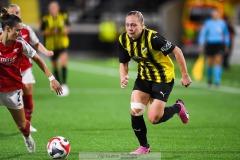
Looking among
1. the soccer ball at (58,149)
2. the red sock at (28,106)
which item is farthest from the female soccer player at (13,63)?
the red sock at (28,106)

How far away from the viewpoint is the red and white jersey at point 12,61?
852cm

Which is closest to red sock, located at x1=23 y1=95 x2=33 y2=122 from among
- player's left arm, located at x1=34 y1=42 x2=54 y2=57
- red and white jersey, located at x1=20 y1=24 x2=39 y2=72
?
red and white jersey, located at x1=20 y1=24 x2=39 y2=72

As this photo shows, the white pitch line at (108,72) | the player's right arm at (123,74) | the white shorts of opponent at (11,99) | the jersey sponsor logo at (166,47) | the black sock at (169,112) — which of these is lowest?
the white pitch line at (108,72)

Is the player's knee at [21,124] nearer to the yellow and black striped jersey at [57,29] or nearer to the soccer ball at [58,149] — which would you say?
the soccer ball at [58,149]

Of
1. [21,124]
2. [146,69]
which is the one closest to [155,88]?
[146,69]

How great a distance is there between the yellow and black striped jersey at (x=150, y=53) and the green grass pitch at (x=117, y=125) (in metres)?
1.15

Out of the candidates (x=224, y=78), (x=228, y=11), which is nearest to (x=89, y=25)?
(x=228, y=11)

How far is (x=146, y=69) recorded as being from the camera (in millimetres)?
8961

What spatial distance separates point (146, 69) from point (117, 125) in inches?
125

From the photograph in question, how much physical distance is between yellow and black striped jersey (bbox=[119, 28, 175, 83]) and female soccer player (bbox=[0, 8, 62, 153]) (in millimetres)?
1189

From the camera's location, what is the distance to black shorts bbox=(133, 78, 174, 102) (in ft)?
29.1

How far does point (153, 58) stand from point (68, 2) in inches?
1114

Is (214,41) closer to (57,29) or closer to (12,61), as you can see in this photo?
(57,29)

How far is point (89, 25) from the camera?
114 feet
